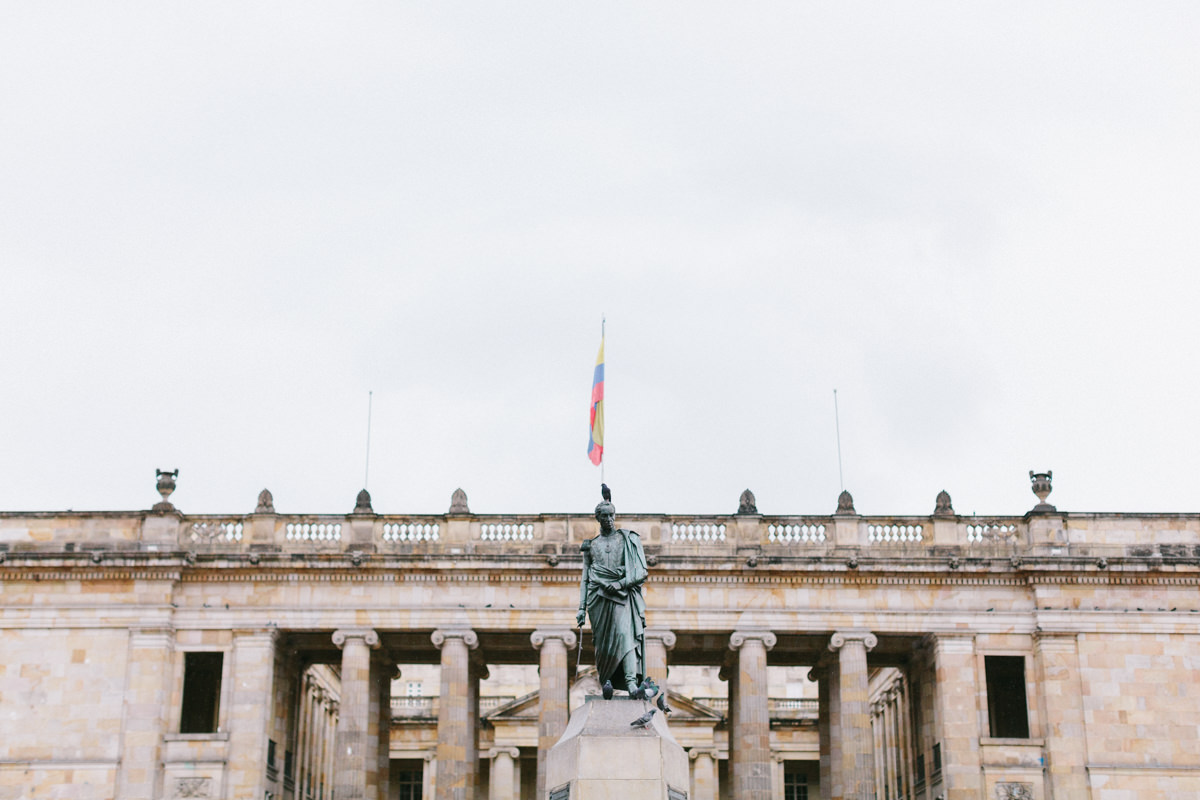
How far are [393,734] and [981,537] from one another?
23999 mm

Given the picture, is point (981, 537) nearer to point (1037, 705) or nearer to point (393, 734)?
point (1037, 705)

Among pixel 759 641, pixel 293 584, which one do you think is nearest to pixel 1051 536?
pixel 759 641

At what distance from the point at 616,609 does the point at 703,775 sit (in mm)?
37417

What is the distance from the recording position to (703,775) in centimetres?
5322

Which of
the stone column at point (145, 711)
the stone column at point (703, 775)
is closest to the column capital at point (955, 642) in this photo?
the stone column at point (703, 775)

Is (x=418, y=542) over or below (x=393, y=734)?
over

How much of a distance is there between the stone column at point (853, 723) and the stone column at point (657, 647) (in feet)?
14.8

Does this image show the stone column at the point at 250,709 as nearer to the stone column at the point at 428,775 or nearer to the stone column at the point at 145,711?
the stone column at the point at 145,711

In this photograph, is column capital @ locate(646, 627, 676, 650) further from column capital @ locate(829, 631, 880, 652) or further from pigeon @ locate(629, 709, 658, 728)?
pigeon @ locate(629, 709, 658, 728)

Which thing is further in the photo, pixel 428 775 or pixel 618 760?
pixel 428 775

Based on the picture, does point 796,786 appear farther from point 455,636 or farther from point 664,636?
point 455,636

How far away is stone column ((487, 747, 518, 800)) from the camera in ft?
176

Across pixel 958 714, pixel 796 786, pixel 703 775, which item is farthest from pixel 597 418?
pixel 796 786

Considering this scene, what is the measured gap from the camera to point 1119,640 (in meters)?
40.3
